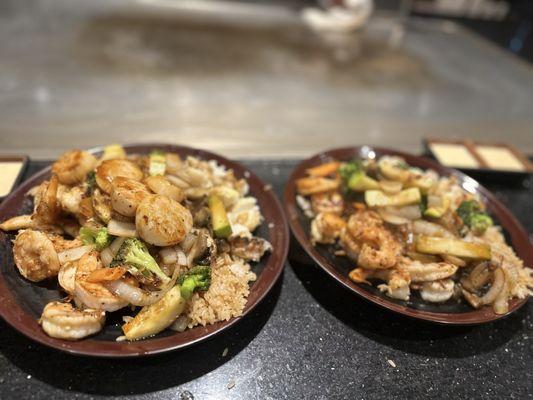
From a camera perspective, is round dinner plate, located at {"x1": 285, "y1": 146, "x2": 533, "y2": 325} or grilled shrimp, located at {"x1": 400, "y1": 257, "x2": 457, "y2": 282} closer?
round dinner plate, located at {"x1": 285, "y1": 146, "x2": 533, "y2": 325}

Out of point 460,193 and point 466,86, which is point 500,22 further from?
point 460,193

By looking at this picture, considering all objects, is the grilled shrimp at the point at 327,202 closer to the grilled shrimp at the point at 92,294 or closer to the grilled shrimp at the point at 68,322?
the grilled shrimp at the point at 92,294

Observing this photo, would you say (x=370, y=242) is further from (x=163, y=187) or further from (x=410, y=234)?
(x=163, y=187)

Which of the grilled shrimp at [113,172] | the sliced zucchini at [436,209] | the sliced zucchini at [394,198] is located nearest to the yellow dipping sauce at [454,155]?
the sliced zucchini at [436,209]

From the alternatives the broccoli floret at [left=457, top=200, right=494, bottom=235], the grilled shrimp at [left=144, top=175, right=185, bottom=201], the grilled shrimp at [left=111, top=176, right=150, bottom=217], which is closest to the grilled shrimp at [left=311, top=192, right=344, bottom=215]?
the broccoli floret at [left=457, top=200, right=494, bottom=235]

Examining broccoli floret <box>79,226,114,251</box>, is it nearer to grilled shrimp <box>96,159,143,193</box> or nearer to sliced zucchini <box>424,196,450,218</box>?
grilled shrimp <box>96,159,143,193</box>
